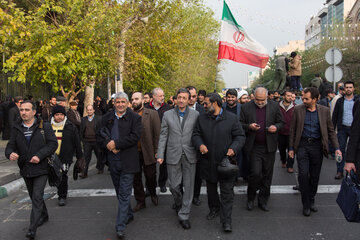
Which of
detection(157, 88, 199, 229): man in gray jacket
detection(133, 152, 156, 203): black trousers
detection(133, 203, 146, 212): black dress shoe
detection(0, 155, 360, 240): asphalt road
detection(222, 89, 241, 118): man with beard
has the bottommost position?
detection(0, 155, 360, 240): asphalt road

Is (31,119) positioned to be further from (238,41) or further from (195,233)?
(238,41)

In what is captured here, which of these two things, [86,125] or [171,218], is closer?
[171,218]

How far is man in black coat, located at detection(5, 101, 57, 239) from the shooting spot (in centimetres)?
448

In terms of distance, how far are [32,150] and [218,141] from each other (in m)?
2.47

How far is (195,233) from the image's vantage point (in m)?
4.48

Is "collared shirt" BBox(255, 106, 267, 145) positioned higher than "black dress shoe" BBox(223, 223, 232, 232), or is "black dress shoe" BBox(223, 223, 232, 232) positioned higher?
"collared shirt" BBox(255, 106, 267, 145)

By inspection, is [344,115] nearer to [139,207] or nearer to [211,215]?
[211,215]

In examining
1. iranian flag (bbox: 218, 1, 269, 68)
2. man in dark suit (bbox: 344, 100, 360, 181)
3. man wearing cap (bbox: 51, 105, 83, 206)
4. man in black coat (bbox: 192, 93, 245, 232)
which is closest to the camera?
man in dark suit (bbox: 344, 100, 360, 181)

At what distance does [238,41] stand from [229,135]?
19.3 feet

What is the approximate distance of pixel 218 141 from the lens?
461 centimetres

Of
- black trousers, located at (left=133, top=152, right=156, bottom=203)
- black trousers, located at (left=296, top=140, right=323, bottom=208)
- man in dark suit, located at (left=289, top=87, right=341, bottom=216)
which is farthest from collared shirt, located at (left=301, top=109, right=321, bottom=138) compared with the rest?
black trousers, located at (left=133, top=152, right=156, bottom=203)

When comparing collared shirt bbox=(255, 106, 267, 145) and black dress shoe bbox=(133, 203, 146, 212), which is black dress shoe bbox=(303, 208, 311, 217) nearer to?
collared shirt bbox=(255, 106, 267, 145)

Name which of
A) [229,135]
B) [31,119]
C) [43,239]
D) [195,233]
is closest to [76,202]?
[43,239]

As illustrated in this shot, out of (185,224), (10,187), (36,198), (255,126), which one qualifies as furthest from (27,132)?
(255,126)
